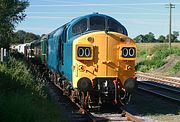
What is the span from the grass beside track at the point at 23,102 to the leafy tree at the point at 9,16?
2073 cm

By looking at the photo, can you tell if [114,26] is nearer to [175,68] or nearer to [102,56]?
[102,56]

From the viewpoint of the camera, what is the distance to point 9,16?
38844 mm

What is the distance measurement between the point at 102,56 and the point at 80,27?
179 cm

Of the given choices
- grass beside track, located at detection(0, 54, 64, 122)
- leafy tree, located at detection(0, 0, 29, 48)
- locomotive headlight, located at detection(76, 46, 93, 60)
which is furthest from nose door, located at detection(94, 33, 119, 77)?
leafy tree, located at detection(0, 0, 29, 48)

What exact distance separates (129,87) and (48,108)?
259 centimetres

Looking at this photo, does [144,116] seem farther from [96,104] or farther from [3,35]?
[3,35]

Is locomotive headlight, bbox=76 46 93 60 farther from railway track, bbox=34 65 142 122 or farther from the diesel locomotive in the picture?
railway track, bbox=34 65 142 122

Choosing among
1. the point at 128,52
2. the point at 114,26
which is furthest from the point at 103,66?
the point at 114,26

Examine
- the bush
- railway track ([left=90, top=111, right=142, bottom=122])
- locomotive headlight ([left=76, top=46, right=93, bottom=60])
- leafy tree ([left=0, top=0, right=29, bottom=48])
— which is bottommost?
railway track ([left=90, top=111, right=142, bottom=122])

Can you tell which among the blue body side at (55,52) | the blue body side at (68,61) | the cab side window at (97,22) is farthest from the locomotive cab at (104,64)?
the blue body side at (55,52)

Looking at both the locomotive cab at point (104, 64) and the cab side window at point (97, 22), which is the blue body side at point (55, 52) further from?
the locomotive cab at point (104, 64)

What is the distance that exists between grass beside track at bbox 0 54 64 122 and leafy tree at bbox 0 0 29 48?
20726mm

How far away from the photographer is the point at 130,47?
13477 millimetres

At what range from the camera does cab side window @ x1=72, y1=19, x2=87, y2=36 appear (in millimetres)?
14671
